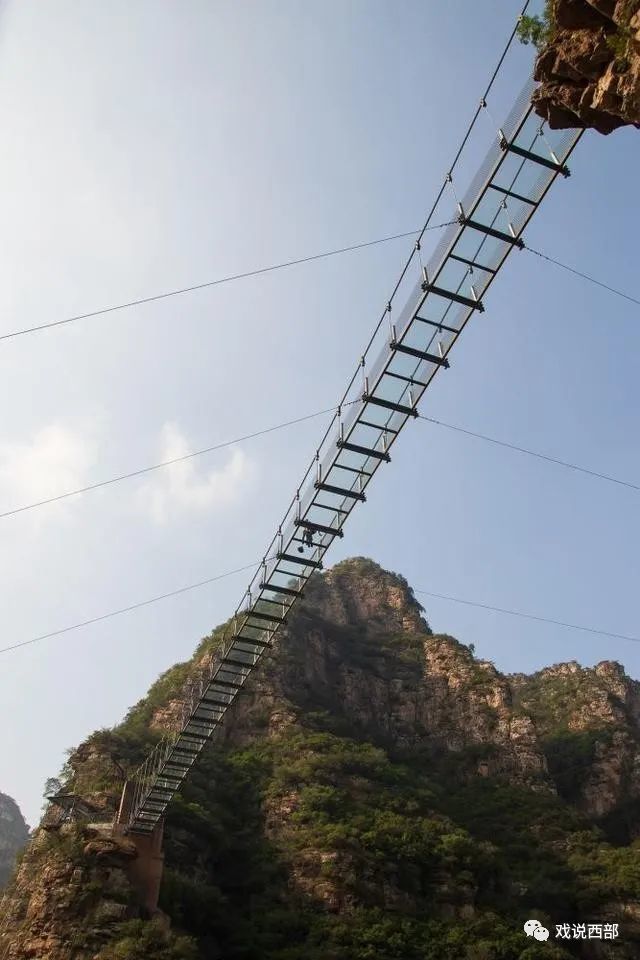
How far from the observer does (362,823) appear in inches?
1449

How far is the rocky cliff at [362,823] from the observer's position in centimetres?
2703

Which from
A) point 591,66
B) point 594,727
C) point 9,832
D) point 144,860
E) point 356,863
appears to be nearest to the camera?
point 591,66

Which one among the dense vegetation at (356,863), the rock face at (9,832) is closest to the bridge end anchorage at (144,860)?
the dense vegetation at (356,863)

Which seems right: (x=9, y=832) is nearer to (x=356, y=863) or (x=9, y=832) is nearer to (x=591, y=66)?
(x=356, y=863)

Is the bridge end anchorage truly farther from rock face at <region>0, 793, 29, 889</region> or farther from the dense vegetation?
rock face at <region>0, 793, 29, 889</region>

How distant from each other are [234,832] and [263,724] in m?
11.3

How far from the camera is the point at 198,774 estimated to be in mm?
41219

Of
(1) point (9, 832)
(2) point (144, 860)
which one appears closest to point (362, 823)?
(2) point (144, 860)

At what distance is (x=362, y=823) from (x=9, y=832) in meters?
80.6

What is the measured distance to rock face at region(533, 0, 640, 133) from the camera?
8930mm

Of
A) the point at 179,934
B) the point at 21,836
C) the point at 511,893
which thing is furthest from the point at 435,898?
the point at 21,836

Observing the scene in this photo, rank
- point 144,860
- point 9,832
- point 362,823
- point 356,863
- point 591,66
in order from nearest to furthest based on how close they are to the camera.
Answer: point 591,66 < point 144,860 < point 356,863 < point 362,823 < point 9,832

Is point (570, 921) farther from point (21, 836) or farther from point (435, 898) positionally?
point (21, 836)

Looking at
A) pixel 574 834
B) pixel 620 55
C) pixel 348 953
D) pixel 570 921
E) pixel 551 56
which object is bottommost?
pixel 348 953
